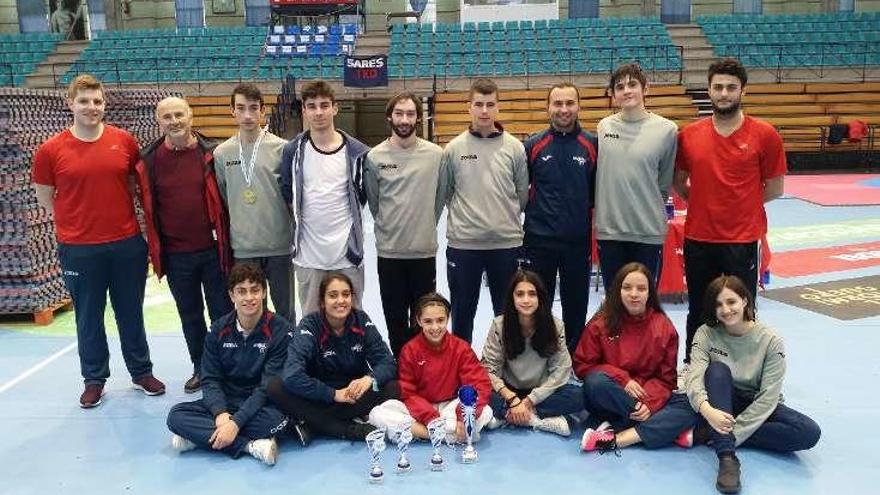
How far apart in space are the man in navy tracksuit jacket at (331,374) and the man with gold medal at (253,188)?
1.83ft

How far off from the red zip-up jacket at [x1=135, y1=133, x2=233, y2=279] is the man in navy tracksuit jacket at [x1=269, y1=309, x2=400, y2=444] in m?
0.74

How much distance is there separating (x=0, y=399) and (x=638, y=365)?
3.83m

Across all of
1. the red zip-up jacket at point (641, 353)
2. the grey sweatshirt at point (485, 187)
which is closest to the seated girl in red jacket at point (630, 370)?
the red zip-up jacket at point (641, 353)

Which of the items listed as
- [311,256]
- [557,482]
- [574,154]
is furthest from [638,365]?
[311,256]

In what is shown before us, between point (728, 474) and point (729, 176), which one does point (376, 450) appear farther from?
point (729, 176)

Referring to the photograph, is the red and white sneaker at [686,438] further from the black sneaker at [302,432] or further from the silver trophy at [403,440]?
the black sneaker at [302,432]

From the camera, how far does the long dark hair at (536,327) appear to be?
375 cm

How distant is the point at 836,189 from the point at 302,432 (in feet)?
40.1

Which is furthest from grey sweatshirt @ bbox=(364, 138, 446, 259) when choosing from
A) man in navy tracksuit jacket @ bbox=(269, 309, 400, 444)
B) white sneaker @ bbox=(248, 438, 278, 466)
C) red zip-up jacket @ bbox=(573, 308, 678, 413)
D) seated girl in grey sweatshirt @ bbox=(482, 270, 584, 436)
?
white sneaker @ bbox=(248, 438, 278, 466)

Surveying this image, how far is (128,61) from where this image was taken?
1700 cm

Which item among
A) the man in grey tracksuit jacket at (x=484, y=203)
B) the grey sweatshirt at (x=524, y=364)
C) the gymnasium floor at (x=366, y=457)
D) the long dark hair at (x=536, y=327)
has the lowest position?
the gymnasium floor at (x=366, y=457)

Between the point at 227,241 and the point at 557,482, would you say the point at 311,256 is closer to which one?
the point at 227,241

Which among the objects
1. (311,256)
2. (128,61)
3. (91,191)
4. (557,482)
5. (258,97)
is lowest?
(557,482)

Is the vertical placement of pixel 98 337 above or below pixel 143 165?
below
